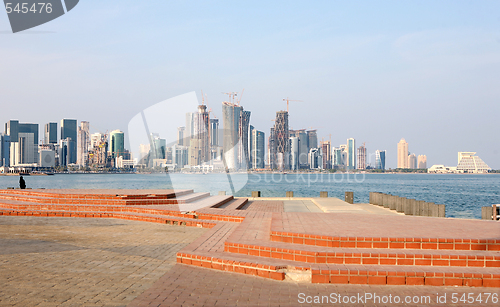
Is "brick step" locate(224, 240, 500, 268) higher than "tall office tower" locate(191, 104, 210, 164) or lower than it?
lower

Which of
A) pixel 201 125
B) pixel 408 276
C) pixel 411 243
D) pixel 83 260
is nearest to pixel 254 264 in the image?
pixel 408 276

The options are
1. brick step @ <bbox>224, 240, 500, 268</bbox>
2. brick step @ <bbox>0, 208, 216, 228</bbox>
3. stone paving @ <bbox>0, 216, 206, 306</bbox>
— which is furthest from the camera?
brick step @ <bbox>0, 208, 216, 228</bbox>

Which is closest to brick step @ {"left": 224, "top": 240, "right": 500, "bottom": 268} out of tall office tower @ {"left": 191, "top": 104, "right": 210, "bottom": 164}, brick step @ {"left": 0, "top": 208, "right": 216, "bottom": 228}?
brick step @ {"left": 0, "top": 208, "right": 216, "bottom": 228}

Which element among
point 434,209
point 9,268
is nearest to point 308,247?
point 9,268

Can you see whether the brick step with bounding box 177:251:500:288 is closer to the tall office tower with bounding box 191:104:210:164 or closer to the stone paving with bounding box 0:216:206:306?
the stone paving with bounding box 0:216:206:306

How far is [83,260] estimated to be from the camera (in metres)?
7.67

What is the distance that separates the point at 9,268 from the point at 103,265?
1559mm

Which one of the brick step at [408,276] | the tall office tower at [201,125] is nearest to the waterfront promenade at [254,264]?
the brick step at [408,276]

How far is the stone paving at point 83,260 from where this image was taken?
5543 mm

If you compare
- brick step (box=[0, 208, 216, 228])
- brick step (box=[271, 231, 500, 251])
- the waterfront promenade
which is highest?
brick step (box=[271, 231, 500, 251])

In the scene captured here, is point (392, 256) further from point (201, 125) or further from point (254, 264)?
point (201, 125)

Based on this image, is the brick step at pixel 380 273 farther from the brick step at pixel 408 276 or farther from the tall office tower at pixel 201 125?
the tall office tower at pixel 201 125

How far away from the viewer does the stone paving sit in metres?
5.54

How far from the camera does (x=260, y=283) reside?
632 centimetres
